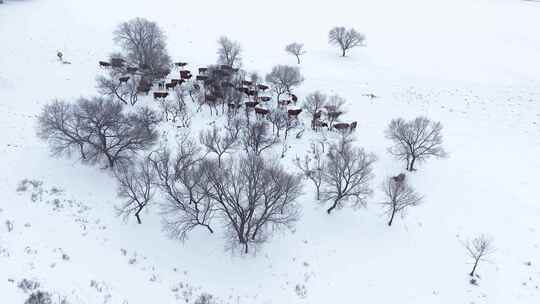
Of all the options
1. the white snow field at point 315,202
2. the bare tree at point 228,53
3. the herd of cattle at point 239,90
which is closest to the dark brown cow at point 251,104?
the herd of cattle at point 239,90

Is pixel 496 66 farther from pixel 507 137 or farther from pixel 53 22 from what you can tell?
pixel 53 22

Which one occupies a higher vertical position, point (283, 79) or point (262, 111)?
point (283, 79)

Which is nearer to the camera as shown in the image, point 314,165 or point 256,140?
point 256,140

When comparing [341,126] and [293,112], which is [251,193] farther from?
[341,126]

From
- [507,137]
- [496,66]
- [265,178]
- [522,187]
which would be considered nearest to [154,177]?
[265,178]

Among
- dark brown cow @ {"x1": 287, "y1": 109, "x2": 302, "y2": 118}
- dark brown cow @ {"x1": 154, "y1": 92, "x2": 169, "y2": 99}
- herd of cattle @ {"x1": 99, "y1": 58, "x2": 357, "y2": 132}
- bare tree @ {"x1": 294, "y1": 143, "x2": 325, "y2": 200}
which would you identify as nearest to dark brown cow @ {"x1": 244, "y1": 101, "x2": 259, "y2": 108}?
herd of cattle @ {"x1": 99, "y1": 58, "x2": 357, "y2": 132}

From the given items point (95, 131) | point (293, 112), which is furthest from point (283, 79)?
point (95, 131)
